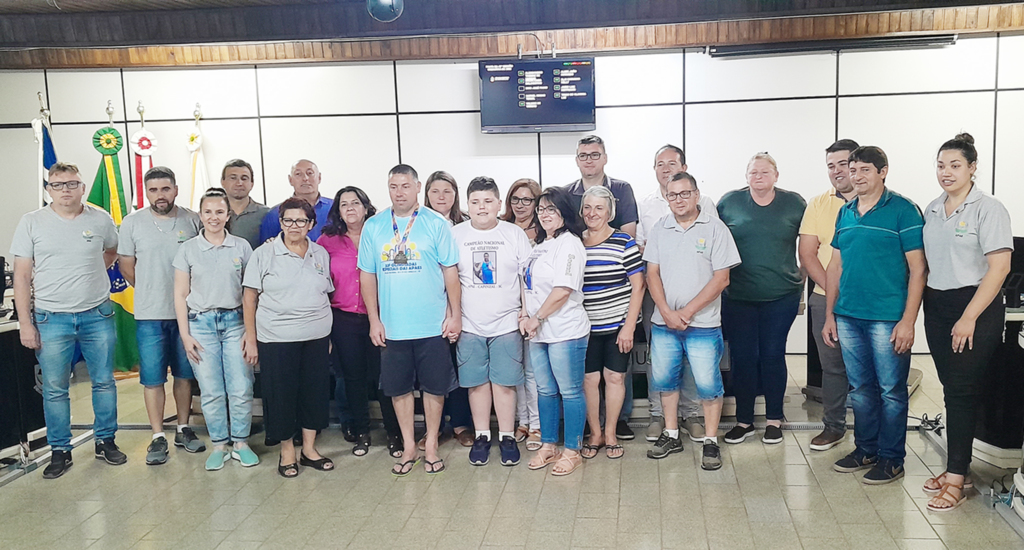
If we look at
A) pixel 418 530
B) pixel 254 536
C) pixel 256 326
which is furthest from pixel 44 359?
pixel 418 530

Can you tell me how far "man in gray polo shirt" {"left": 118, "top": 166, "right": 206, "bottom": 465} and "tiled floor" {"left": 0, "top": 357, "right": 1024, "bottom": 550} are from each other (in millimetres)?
507

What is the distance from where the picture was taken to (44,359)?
417 centimetres

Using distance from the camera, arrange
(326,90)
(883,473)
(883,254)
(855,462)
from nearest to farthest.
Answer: (883,254), (883,473), (855,462), (326,90)

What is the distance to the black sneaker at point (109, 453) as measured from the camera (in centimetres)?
436

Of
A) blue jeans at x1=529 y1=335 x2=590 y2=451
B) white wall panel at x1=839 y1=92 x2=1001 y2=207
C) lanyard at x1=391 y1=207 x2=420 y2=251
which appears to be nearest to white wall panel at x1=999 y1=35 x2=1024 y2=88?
white wall panel at x1=839 y1=92 x2=1001 y2=207

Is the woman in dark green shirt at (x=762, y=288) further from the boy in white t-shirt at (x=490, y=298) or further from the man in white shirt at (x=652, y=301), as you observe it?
the boy in white t-shirt at (x=490, y=298)

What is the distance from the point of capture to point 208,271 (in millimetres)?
4117

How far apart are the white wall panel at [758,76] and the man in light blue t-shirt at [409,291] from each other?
373 centimetres

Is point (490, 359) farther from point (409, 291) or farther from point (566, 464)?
point (566, 464)

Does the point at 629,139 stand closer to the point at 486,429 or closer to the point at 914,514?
the point at 486,429

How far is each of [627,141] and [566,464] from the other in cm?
373

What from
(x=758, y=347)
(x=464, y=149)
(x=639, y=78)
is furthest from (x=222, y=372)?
(x=639, y=78)

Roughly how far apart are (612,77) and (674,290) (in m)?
3.30

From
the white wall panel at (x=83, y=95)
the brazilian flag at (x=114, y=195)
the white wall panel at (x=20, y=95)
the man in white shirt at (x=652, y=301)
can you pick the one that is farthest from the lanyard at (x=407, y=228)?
the white wall panel at (x=20, y=95)
